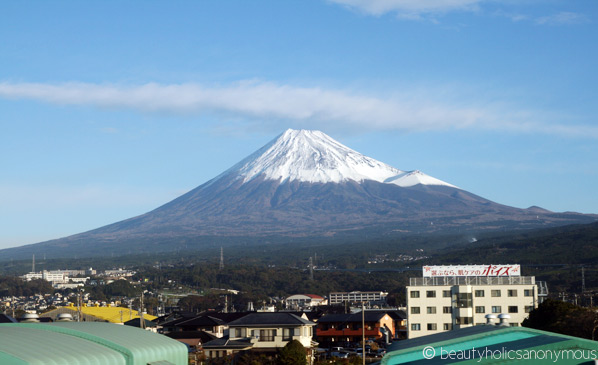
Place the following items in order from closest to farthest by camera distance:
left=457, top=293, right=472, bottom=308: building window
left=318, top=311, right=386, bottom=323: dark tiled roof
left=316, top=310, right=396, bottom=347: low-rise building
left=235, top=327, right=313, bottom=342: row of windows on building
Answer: left=235, top=327, right=313, bottom=342: row of windows on building, left=457, top=293, right=472, bottom=308: building window, left=316, top=310, right=396, bottom=347: low-rise building, left=318, top=311, right=386, bottom=323: dark tiled roof

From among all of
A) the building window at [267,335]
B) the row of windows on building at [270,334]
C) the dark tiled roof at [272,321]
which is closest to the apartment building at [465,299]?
the dark tiled roof at [272,321]

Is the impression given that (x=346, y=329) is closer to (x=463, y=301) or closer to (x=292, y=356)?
(x=463, y=301)

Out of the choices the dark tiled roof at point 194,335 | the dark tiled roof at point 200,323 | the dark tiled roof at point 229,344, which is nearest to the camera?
the dark tiled roof at point 229,344

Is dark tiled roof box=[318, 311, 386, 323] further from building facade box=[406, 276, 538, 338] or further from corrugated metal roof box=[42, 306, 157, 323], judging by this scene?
corrugated metal roof box=[42, 306, 157, 323]

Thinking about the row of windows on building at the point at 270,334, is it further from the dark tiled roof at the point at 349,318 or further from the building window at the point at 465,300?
the dark tiled roof at the point at 349,318

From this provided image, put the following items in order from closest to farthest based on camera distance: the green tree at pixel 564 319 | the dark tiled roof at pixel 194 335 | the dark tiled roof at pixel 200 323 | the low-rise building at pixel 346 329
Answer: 1. the green tree at pixel 564 319
2. the dark tiled roof at pixel 194 335
3. the dark tiled roof at pixel 200 323
4. the low-rise building at pixel 346 329

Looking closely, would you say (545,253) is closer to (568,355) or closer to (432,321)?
(432,321)

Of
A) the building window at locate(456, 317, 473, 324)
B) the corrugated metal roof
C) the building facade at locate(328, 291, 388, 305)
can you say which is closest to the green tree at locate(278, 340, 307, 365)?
the building window at locate(456, 317, 473, 324)
